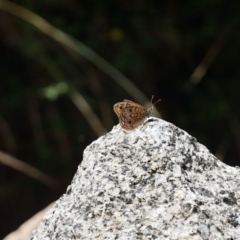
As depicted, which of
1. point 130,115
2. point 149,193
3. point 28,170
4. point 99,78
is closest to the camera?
point 149,193

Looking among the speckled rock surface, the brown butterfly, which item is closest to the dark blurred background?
the brown butterfly

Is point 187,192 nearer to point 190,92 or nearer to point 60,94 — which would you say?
point 60,94

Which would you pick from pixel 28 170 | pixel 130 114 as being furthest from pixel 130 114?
pixel 28 170

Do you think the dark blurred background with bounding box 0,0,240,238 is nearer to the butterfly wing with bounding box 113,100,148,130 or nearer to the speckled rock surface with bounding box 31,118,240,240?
the butterfly wing with bounding box 113,100,148,130

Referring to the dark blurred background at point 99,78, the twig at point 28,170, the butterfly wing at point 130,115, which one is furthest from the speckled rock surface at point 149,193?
the dark blurred background at point 99,78

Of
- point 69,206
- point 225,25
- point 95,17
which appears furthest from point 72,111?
point 69,206

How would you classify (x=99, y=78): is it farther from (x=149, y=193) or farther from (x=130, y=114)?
(x=149, y=193)
